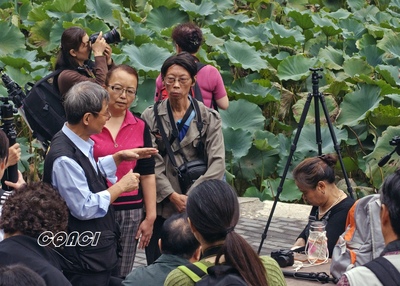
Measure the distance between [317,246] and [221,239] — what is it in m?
1.41

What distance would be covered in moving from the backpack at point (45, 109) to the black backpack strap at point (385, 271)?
275 centimetres

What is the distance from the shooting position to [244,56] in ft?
33.0

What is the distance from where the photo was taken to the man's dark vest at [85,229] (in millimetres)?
4012

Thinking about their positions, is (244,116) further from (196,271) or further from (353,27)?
(196,271)

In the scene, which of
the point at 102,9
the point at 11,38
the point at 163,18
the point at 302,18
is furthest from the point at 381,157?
the point at 102,9

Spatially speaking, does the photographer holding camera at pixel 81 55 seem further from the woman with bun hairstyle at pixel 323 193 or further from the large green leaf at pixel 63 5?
the large green leaf at pixel 63 5

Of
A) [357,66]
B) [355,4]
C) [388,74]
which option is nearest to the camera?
[388,74]

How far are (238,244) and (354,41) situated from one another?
865 centimetres

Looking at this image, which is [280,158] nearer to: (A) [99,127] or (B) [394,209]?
(A) [99,127]

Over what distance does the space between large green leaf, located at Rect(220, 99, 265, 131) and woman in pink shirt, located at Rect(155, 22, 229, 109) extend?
10.3 feet

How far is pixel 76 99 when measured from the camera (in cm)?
407

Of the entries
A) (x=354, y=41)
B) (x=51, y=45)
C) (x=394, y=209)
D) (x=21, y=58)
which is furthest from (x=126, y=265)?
(x=354, y=41)

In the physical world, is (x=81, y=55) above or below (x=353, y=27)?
above

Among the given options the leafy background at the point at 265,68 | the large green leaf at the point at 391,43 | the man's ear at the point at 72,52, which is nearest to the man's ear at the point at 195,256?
the man's ear at the point at 72,52
